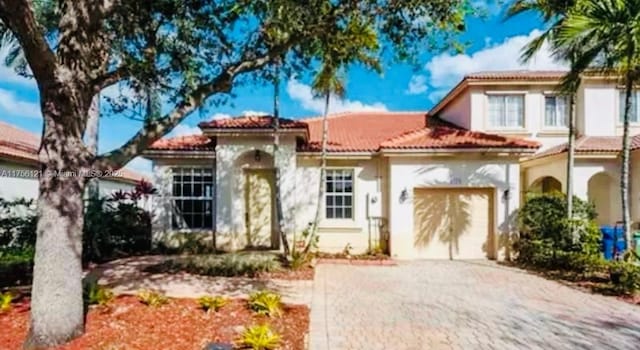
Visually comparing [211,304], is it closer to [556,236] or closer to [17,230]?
[17,230]

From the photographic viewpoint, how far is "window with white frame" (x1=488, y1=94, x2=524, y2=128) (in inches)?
779

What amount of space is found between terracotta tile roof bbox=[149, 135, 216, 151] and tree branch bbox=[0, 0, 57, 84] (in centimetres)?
1019

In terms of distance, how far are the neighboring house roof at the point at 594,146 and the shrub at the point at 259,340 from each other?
15.3 m

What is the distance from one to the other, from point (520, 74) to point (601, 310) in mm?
13310

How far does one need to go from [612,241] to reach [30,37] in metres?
16.6

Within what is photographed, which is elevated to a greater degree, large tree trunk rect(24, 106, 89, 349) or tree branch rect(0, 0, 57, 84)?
tree branch rect(0, 0, 57, 84)

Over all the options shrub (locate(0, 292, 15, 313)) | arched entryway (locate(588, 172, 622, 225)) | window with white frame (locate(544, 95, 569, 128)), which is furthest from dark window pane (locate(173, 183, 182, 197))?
arched entryway (locate(588, 172, 622, 225))

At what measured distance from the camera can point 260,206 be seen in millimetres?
17406

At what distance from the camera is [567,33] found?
11.0 metres

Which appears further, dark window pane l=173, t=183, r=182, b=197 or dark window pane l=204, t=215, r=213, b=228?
dark window pane l=204, t=215, r=213, b=228

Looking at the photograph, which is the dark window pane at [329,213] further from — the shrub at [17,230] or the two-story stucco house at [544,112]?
the shrub at [17,230]

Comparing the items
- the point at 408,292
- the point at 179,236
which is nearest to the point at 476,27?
the point at 408,292

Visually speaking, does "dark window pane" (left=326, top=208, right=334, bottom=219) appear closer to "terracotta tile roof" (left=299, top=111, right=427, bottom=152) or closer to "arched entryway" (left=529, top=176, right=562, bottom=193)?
"terracotta tile roof" (left=299, top=111, right=427, bottom=152)

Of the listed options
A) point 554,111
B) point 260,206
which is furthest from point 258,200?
point 554,111
